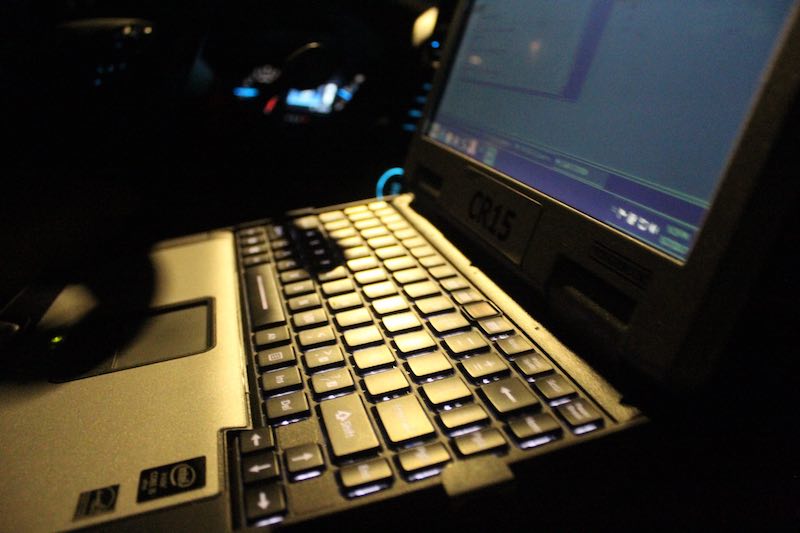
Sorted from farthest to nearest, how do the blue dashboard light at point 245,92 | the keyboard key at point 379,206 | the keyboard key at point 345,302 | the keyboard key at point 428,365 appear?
the blue dashboard light at point 245,92
the keyboard key at point 379,206
the keyboard key at point 345,302
the keyboard key at point 428,365

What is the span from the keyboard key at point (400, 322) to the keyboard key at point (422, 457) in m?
0.13

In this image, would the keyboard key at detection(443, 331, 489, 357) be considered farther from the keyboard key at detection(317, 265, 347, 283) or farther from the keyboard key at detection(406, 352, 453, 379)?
the keyboard key at detection(317, 265, 347, 283)

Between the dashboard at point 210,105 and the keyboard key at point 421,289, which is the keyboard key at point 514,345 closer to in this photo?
the keyboard key at point 421,289

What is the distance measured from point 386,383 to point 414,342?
0.17 ft

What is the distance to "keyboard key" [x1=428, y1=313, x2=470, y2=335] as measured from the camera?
1.33 feet

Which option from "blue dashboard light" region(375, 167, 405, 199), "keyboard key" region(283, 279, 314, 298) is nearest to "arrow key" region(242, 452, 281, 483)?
"keyboard key" region(283, 279, 314, 298)

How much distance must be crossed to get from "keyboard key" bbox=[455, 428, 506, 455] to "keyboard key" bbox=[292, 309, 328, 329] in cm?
19

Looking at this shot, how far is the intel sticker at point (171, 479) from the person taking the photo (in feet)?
0.95

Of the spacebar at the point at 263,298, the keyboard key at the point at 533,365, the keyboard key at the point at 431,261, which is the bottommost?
the spacebar at the point at 263,298

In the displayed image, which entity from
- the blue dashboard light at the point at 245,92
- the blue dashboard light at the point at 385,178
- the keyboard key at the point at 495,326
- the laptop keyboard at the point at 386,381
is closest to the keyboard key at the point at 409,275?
the laptop keyboard at the point at 386,381

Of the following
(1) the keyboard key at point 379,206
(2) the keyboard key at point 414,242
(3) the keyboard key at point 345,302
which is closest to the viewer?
(3) the keyboard key at point 345,302

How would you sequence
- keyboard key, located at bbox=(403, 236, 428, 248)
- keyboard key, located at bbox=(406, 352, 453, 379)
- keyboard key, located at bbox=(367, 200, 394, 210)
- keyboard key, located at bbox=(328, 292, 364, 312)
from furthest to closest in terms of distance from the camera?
keyboard key, located at bbox=(367, 200, 394, 210)
keyboard key, located at bbox=(403, 236, 428, 248)
keyboard key, located at bbox=(328, 292, 364, 312)
keyboard key, located at bbox=(406, 352, 453, 379)

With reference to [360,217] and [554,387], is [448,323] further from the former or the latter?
[360,217]

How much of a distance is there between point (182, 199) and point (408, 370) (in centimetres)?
61
